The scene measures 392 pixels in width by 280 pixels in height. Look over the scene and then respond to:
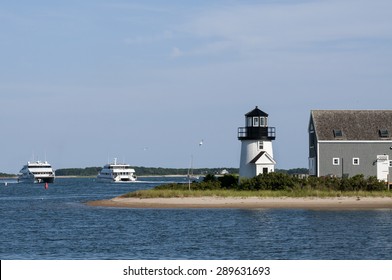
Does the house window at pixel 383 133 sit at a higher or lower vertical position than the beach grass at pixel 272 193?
higher

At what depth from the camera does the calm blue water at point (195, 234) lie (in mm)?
40766

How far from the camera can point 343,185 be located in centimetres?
7300

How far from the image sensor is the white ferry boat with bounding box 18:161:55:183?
18838 cm

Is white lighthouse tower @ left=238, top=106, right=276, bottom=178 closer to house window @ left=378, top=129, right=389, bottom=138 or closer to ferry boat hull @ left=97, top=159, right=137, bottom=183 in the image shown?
house window @ left=378, top=129, right=389, bottom=138

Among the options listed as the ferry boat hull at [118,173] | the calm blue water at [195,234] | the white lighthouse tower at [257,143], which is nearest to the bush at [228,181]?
the white lighthouse tower at [257,143]

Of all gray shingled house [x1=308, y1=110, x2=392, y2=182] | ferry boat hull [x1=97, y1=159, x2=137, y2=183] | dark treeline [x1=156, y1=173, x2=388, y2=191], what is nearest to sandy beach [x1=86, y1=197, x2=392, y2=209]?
dark treeline [x1=156, y1=173, x2=388, y2=191]

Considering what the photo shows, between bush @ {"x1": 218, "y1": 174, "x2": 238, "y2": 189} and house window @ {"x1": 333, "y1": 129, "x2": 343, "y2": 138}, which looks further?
bush @ {"x1": 218, "y1": 174, "x2": 238, "y2": 189}

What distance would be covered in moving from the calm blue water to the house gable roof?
452 inches

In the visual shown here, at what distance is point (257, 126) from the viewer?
7669cm

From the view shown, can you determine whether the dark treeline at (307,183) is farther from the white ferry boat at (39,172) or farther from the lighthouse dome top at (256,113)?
the white ferry boat at (39,172)

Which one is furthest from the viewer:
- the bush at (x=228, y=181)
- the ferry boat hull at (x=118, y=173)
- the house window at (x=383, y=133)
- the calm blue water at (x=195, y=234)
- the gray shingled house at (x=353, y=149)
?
the ferry boat hull at (x=118, y=173)
